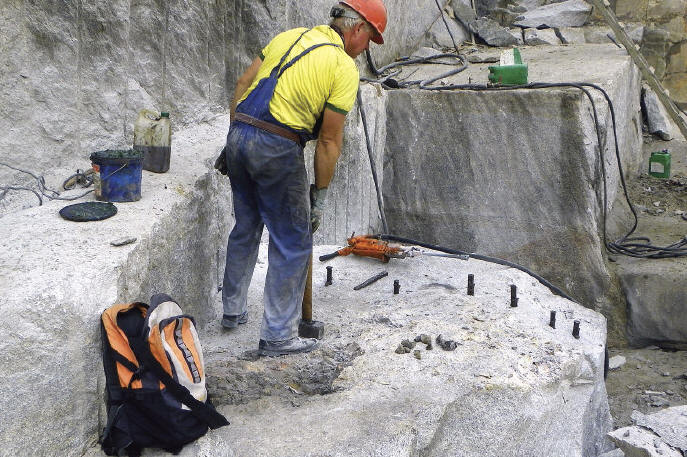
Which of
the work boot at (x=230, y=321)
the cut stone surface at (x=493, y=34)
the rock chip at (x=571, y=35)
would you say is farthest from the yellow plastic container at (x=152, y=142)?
the rock chip at (x=571, y=35)

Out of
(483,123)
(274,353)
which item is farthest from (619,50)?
(274,353)

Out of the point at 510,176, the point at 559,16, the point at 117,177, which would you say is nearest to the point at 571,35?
the point at 559,16

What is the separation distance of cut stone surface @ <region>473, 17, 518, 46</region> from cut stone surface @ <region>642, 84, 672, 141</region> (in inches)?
74.6

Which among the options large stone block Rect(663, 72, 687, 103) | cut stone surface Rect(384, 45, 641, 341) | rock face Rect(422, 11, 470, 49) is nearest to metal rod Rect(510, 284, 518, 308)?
cut stone surface Rect(384, 45, 641, 341)

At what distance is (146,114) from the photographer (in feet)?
14.1

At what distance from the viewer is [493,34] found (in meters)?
10.2

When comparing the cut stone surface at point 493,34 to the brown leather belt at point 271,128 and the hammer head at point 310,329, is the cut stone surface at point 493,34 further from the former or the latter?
the brown leather belt at point 271,128

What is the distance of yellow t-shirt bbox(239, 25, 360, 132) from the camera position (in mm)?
3590

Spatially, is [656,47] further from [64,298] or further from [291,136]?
[64,298]

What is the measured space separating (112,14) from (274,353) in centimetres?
224

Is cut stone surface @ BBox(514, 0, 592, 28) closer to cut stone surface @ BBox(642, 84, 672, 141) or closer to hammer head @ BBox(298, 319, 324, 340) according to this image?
cut stone surface @ BBox(642, 84, 672, 141)

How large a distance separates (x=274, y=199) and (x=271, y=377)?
86 cm

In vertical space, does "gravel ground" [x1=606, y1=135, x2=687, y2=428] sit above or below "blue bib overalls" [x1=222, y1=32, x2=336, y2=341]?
below

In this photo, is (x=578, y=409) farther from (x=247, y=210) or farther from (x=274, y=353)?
(x=247, y=210)
